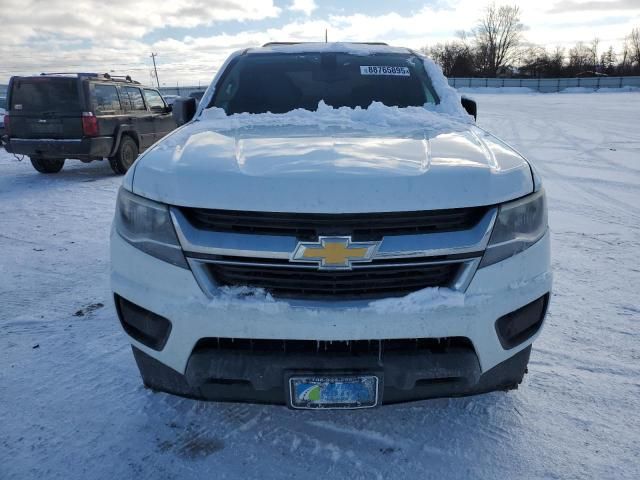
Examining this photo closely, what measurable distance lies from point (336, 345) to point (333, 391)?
0.17m

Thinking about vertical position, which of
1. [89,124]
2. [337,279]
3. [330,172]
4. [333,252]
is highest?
[89,124]

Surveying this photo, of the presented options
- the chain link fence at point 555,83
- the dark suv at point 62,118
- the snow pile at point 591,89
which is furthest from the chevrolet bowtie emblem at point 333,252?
the chain link fence at point 555,83

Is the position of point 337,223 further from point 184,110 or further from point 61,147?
point 61,147

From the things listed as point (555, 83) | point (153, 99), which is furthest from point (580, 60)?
point (153, 99)

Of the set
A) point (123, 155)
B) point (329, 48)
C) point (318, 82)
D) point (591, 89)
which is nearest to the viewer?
point (318, 82)

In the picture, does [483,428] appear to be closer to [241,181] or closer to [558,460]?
[558,460]

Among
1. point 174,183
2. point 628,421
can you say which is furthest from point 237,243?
point 628,421

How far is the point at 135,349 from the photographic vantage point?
1984 mm

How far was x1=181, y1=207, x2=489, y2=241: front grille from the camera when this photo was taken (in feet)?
5.55

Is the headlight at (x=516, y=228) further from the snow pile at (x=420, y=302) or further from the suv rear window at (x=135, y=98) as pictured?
the suv rear window at (x=135, y=98)

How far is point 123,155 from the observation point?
898cm

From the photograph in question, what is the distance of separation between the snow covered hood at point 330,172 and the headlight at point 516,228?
0.05 metres

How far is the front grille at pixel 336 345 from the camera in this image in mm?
1744

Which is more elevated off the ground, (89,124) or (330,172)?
(89,124)
